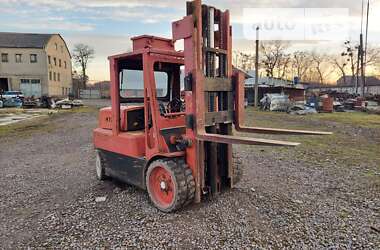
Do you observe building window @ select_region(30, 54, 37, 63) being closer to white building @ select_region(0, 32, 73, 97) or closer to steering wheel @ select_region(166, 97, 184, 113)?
white building @ select_region(0, 32, 73, 97)

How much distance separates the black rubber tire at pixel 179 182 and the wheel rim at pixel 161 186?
0.09m

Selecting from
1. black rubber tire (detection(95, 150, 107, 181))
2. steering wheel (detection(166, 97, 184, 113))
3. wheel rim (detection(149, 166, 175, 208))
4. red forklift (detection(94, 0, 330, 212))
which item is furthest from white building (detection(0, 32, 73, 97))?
wheel rim (detection(149, 166, 175, 208))

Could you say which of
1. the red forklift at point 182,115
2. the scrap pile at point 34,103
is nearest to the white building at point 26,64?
the scrap pile at point 34,103

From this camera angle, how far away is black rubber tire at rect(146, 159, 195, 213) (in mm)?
3920

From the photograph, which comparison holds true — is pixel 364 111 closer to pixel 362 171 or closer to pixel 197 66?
pixel 362 171

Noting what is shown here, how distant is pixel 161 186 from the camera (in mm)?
4203

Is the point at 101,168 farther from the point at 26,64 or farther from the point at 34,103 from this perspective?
the point at 26,64

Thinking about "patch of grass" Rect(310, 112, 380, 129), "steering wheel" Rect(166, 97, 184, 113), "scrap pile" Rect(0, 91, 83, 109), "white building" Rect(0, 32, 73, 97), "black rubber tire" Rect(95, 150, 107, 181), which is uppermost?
"white building" Rect(0, 32, 73, 97)

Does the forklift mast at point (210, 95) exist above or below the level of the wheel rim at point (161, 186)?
above

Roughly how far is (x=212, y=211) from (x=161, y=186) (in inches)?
30.8

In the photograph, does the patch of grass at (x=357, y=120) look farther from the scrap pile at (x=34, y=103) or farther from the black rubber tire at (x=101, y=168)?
the scrap pile at (x=34, y=103)

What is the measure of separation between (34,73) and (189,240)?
46.6 metres

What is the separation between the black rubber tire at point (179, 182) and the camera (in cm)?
392

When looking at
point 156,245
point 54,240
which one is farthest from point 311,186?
point 54,240
